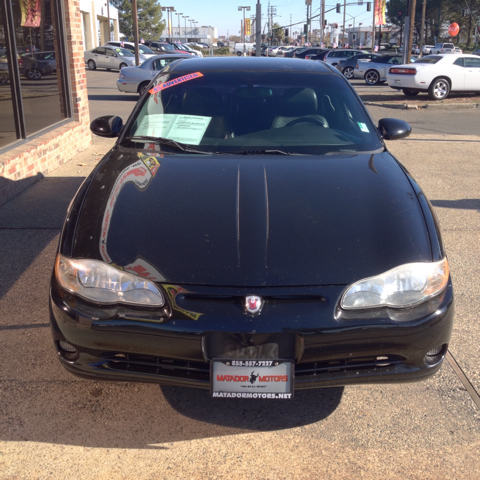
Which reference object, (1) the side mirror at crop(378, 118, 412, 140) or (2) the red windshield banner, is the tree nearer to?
(2) the red windshield banner

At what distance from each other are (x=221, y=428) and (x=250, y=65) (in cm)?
278

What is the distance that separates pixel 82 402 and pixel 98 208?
0.98 meters

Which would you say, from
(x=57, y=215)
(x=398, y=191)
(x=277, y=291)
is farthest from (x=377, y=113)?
(x=277, y=291)

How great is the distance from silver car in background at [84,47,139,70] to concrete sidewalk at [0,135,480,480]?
31.4 metres

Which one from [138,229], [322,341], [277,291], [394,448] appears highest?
[138,229]

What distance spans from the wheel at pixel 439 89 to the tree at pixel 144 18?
59.6 m

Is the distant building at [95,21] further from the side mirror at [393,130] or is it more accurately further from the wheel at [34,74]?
the side mirror at [393,130]

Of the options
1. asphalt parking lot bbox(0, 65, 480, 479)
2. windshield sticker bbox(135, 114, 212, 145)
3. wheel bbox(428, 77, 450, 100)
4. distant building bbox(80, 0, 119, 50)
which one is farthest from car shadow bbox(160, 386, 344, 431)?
distant building bbox(80, 0, 119, 50)

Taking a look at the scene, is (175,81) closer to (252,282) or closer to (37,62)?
(252,282)

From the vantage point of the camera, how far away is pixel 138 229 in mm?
2641

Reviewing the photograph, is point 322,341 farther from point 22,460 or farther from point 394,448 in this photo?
point 22,460

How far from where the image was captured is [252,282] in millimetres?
2346

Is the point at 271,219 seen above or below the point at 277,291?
above

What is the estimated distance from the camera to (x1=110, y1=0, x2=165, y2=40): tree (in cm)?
7131
